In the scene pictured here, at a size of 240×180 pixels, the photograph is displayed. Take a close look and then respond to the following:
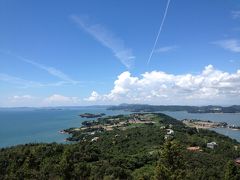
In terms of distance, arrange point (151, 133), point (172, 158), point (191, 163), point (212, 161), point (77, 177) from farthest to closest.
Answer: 1. point (151, 133)
2. point (212, 161)
3. point (191, 163)
4. point (77, 177)
5. point (172, 158)

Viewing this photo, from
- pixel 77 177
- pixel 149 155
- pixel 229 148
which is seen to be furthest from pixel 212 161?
pixel 77 177

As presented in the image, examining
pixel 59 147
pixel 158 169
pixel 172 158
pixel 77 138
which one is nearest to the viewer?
pixel 158 169

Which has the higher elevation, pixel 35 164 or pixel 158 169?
pixel 158 169

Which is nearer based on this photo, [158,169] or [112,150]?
[158,169]

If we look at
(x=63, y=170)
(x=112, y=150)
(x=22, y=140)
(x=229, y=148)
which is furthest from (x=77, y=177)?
(x=22, y=140)

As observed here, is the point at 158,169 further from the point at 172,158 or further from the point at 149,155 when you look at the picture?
the point at 149,155

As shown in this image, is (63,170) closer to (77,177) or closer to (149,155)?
(77,177)
